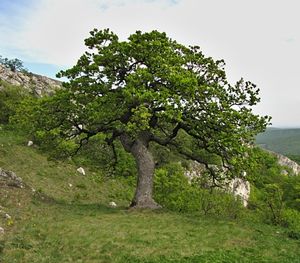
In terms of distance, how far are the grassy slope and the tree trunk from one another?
61.7 inches

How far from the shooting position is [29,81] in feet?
309

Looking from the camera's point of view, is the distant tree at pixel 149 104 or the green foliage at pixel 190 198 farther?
the green foliage at pixel 190 198

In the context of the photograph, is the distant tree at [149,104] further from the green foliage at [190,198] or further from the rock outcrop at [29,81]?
the rock outcrop at [29,81]

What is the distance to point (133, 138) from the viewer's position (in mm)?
29156

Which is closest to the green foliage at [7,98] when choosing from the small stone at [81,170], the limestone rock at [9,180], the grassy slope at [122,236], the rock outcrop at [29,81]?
the small stone at [81,170]

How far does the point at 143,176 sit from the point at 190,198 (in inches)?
300

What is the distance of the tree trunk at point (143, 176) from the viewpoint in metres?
28.9

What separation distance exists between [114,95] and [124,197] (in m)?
21.0

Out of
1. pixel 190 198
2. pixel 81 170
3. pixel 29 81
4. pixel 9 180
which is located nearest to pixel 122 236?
pixel 190 198

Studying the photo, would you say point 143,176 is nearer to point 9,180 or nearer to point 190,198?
point 190,198

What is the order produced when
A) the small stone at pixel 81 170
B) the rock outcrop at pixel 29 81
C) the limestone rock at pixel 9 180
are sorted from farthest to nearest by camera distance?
1. the rock outcrop at pixel 29 81
2. the small stone at pixel 81 170
3. the limestone rock at pixel 9 180

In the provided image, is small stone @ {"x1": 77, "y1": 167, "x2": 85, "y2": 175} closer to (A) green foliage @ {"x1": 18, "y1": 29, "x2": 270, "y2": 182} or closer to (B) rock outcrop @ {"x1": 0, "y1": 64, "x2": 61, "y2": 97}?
(A) green foliage @ {"x1": 18, "y1": 29, "x2": 270, "y2": 182}

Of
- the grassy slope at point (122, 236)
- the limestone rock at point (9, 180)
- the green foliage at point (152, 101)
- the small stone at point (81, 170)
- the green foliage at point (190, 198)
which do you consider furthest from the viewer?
the small stone at point (81, 170)

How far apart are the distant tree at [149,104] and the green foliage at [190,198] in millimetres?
4008
